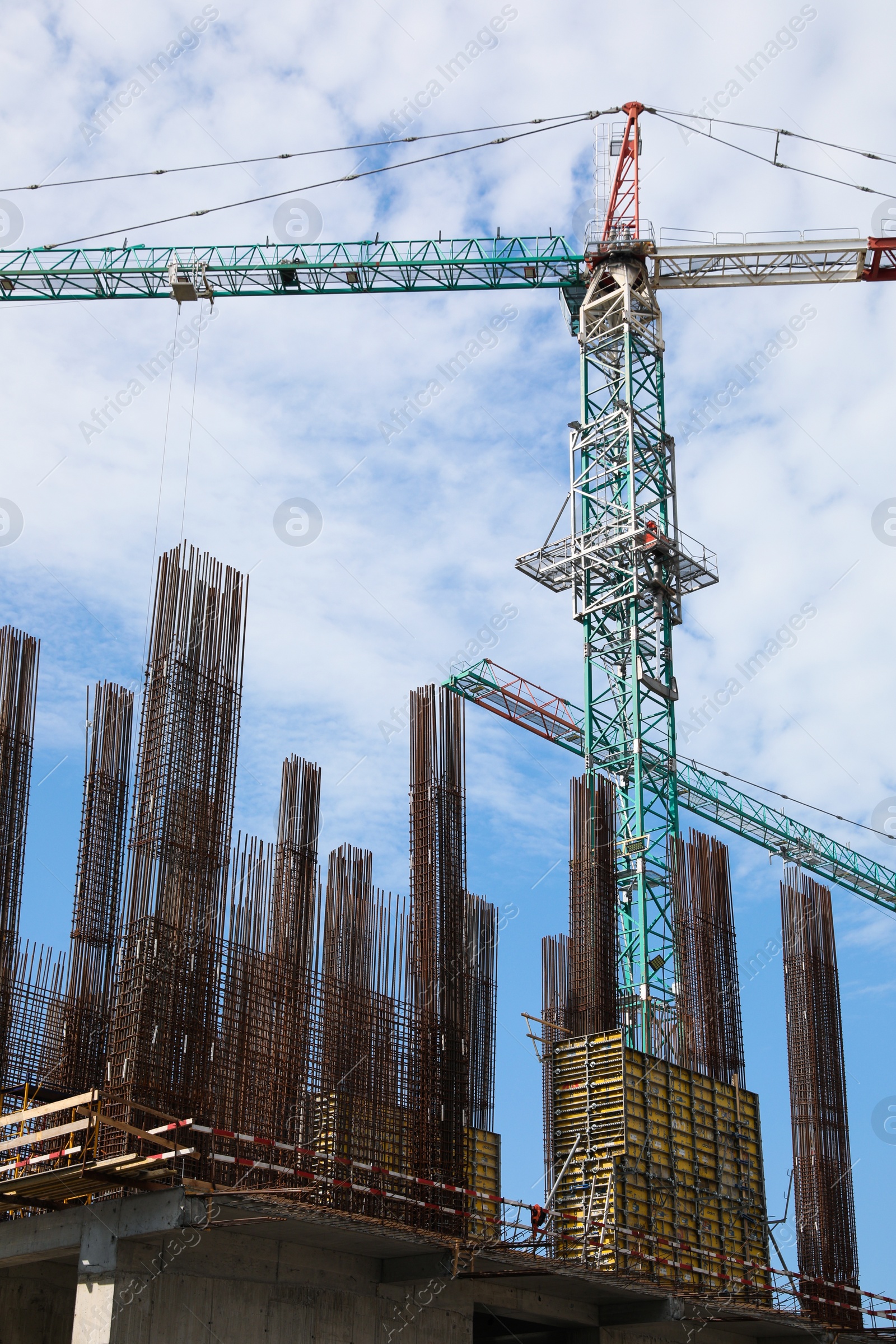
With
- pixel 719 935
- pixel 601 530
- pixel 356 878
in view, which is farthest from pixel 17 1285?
pixel 601 530

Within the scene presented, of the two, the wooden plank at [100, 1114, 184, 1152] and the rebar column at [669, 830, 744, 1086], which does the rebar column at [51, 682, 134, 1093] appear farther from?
the rebar column at [669, 830, 744, 1086]

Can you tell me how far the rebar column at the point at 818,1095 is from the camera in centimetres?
3544

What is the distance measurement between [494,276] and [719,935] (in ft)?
79.7

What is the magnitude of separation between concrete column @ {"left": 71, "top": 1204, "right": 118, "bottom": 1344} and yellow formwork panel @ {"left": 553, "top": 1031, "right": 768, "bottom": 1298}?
29.2 ft

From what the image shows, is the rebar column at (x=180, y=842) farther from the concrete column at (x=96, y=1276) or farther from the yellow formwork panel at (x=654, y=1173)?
the yellow formwork panel at (x=654, y=1173)

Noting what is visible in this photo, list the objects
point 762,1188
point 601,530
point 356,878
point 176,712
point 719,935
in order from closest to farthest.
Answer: point 176,712
point 356,878
point 762,1188
point 719,935
point 601,530

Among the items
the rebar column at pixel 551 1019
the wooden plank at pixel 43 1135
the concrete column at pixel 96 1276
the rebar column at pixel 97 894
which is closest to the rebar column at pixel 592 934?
the rebar column at pixel 551 1019

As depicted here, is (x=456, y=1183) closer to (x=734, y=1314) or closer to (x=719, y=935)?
(x=734, y=1314)

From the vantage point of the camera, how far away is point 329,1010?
76.3ft

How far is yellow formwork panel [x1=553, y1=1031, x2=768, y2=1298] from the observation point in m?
26.9

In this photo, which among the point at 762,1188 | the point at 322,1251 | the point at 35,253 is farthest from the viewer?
the point at 35,253

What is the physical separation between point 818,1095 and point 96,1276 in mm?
21838

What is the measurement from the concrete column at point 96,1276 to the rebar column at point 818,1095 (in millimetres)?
19323

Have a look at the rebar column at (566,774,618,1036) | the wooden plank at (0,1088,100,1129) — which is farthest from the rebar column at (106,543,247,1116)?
the rebar column at (566,774,618,1036)
